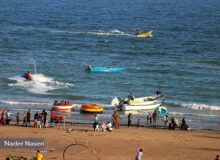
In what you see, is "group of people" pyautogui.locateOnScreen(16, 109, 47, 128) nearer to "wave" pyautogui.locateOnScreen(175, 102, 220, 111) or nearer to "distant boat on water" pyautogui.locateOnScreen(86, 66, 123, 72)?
"wave" pyautogui.locateOnScreen(175, 102, 220, 111)

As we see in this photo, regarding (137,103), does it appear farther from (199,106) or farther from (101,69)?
(101,69)

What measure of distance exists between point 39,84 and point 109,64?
50.2ft

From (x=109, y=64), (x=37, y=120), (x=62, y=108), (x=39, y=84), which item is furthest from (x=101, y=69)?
(x=37, y=120)

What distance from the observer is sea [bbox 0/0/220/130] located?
43469mm

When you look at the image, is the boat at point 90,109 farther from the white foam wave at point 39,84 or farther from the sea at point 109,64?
the white foam wave at point 39,84

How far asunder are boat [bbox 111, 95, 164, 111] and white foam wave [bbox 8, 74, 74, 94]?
9.85m

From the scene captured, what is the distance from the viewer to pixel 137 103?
41219mm

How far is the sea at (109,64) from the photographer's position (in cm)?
4347

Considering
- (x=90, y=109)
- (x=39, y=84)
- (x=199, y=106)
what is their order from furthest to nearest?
(x=39, y=84), (x=199, y=106), (x=90, y=109)

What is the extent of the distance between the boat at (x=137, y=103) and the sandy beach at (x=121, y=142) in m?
8.50

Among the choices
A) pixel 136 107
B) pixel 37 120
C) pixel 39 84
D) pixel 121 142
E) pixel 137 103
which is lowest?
pixel 121 142

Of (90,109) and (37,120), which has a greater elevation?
(90,109)

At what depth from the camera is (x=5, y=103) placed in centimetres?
4141

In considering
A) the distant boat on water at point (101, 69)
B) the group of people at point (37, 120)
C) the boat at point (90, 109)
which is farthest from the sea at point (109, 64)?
the group of people at point (37, 120)
